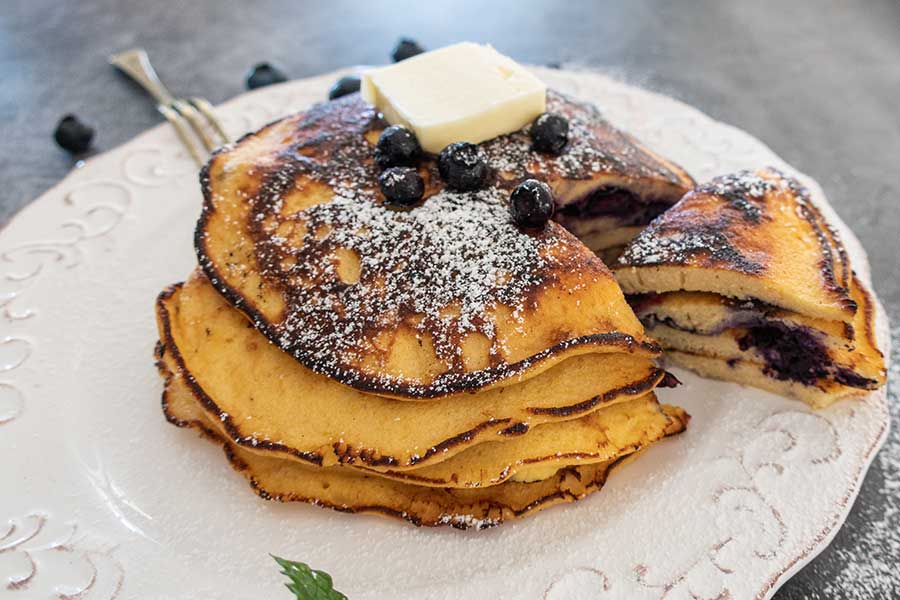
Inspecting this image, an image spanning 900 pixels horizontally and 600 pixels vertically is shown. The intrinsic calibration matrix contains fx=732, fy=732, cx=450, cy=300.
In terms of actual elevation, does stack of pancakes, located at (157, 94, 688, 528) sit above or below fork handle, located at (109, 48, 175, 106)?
above

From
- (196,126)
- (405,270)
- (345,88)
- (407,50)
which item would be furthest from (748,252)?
(196,126)

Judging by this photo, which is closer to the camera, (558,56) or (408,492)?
(408,492)

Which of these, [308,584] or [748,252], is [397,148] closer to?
[748,252]

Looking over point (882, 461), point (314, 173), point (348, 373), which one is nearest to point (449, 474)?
point (348, 373)

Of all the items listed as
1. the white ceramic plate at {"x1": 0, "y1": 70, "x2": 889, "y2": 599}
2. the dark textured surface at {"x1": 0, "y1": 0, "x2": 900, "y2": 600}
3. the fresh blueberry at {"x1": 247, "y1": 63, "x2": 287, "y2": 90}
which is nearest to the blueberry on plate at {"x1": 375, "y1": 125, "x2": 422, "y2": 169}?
the white ceramic plate at {"x1": 0, "y1": 70, "x2": 889, "y2": 599}

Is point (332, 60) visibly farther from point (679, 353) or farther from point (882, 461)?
point (882, 461)

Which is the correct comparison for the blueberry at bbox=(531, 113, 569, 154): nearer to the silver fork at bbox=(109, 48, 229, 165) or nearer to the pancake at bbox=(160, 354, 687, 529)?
the pancake at bbox=(160, 354, 687, 529)
